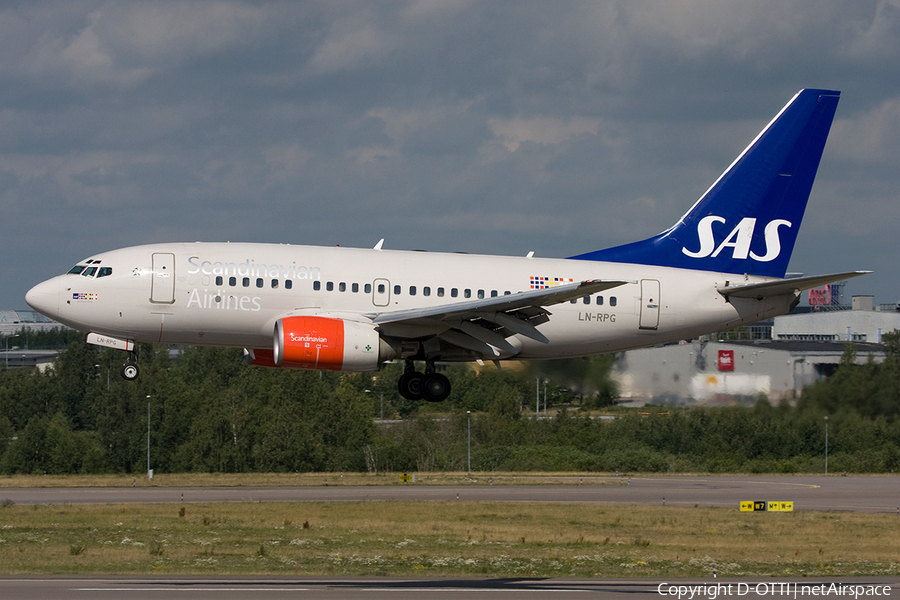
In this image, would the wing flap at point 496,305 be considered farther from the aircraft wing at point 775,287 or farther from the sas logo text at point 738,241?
the sas logo text at point 738,241

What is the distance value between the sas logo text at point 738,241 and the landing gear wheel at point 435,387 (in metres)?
9.35

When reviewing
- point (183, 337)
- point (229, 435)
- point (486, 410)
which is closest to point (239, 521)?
point (183, 337)

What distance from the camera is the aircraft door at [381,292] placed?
3250cm

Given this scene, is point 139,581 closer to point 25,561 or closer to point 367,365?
point 25,561

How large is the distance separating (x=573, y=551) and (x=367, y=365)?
7.99 m

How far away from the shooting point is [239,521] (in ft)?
126

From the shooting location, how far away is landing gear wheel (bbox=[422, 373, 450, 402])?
33375 millimetres

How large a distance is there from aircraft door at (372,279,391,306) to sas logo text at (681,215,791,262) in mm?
10317

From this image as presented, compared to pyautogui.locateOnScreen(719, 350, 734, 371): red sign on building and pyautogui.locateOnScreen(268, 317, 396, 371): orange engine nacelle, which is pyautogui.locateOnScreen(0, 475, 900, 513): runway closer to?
pyautogui.locateOnScreen(719, 350, 734, 371): red sign on building

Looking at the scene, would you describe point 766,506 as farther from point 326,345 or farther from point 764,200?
point 326,345

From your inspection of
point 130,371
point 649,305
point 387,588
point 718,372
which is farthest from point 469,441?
point 387,588

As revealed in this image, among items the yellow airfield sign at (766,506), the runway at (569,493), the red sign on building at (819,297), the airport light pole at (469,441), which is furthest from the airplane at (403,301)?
the red sign on building at (819,297)

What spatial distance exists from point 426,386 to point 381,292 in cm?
324

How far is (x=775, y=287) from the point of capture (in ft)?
111
